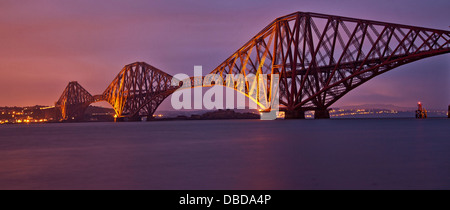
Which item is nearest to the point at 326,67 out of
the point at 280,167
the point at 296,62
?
the point at 296,62

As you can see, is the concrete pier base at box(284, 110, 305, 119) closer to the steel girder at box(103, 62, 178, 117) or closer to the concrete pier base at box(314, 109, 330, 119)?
the concrete pier base at box(314, 109, 330, 119)

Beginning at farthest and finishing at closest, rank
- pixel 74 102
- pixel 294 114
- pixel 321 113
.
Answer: pixel 74 102 → pixel 321 113 → pixel 294 114

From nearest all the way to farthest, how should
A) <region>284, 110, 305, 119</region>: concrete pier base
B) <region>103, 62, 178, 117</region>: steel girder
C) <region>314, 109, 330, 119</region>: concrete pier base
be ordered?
<region>284, 110, 305, 119</region>: concrete pier base
<region>314, 109, 330, 119</region>: concrete pier base
<region>103, 62, 178, 117</region>: steel girder

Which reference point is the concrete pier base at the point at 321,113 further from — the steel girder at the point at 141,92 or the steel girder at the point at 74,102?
the steel girder at the point at 74,102

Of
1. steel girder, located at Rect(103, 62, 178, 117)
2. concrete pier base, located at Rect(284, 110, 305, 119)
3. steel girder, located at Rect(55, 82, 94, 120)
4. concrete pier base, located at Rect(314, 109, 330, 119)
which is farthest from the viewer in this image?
steel girder, located at Rect(55, 82, 94, 120)

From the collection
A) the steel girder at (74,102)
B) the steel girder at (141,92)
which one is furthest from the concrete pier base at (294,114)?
the steel girder at (74,102)

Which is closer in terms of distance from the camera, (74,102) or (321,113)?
(321,113)

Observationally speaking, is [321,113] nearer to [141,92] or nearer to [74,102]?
[141,92]

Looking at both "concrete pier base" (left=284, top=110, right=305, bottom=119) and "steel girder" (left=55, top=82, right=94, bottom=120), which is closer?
"concrete pier base" (left=284, top=110, right=305, bottom=119)

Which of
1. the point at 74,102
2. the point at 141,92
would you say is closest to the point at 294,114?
the point at 141,92

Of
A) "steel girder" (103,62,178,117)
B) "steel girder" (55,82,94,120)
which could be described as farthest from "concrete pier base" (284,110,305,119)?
"steel girder" (55,82,94,120)

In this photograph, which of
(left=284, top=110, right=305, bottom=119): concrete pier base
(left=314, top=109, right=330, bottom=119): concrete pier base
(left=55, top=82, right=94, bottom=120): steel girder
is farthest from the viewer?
(left=55, top=82, right=94, bottom=120): steel girder

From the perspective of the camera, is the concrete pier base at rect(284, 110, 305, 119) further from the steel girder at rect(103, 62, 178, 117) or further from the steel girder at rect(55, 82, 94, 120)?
the steel girder at rect(55, 82, 94, 120)
